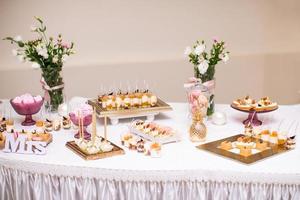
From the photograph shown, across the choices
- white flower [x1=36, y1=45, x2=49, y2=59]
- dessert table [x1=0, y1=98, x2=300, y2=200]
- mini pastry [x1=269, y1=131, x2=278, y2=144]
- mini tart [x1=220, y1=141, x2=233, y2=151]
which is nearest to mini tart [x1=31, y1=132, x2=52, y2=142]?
dessert table [x1=0, y1=98, x2=300, y2=200]

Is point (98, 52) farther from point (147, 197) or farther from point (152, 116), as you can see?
point (147, 197)

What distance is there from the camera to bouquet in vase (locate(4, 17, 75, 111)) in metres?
2.61

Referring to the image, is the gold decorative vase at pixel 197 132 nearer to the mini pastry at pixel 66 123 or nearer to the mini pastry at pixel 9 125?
the mini pastry at pixel 66 123

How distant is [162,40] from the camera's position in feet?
13.6

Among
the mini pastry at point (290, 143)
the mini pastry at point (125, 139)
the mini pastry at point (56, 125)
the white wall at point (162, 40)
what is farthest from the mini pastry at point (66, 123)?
the white wall at point (162, 40)

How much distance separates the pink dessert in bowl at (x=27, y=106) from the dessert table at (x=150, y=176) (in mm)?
400

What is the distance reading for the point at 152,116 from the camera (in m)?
2.56

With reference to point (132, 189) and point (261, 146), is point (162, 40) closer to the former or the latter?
point (261, 146)

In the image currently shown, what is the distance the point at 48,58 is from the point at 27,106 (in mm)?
316

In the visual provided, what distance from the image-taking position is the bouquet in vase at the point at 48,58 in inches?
103

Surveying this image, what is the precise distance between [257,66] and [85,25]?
1571 mm

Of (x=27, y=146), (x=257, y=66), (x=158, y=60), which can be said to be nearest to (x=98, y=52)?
(x=158, y=60)

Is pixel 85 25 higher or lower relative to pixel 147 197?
higher

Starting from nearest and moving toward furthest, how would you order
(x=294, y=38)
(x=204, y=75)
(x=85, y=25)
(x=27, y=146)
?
(x=27, y=146) → (x=204, y=75) → (x=85, y=25) → (x=294, y=38)
